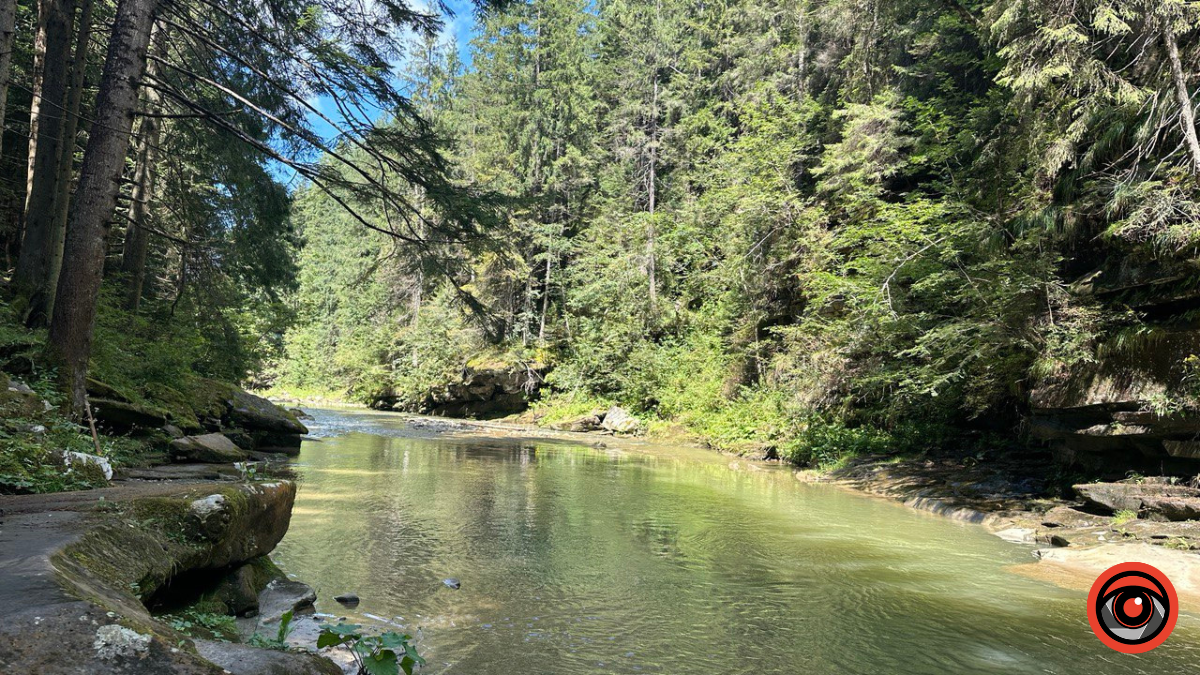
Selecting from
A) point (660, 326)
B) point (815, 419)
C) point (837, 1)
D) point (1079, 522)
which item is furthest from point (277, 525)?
point (660, 326)

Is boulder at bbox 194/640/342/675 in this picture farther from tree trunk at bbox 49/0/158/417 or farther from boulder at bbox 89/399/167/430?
boulder at bbox 89/399/167/430

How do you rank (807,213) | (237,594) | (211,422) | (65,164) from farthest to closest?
(807,213) → (211,422) → (65,164) → (237,594)

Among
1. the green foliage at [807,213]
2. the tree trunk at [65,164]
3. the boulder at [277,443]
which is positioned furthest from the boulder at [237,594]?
the boulder at [277,443]

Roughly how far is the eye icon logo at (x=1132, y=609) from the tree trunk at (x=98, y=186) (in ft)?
29.3

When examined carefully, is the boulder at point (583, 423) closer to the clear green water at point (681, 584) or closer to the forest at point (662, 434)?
the forest at point (662, 434)

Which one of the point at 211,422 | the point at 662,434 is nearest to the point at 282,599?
the point at 211,422

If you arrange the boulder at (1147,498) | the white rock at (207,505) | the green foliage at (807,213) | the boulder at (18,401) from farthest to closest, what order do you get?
the green foliage at (807,213)
the boulder at (1147,498)
the boulder at (18,401)
the white rock at (207,505)

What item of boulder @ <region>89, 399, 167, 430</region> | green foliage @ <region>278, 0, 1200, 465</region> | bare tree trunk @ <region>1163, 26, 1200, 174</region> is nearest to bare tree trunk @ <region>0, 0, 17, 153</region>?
boulder @ <region>89, 399, 167, 430</region>

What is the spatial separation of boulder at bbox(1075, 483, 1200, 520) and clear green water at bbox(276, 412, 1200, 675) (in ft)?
5.62

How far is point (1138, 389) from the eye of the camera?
859cm

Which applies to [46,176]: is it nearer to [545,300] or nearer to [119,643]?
[119,643]

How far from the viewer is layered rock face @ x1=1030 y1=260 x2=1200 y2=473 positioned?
8188mm

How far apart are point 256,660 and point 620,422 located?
2299cm

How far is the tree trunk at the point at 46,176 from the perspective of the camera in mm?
8922
